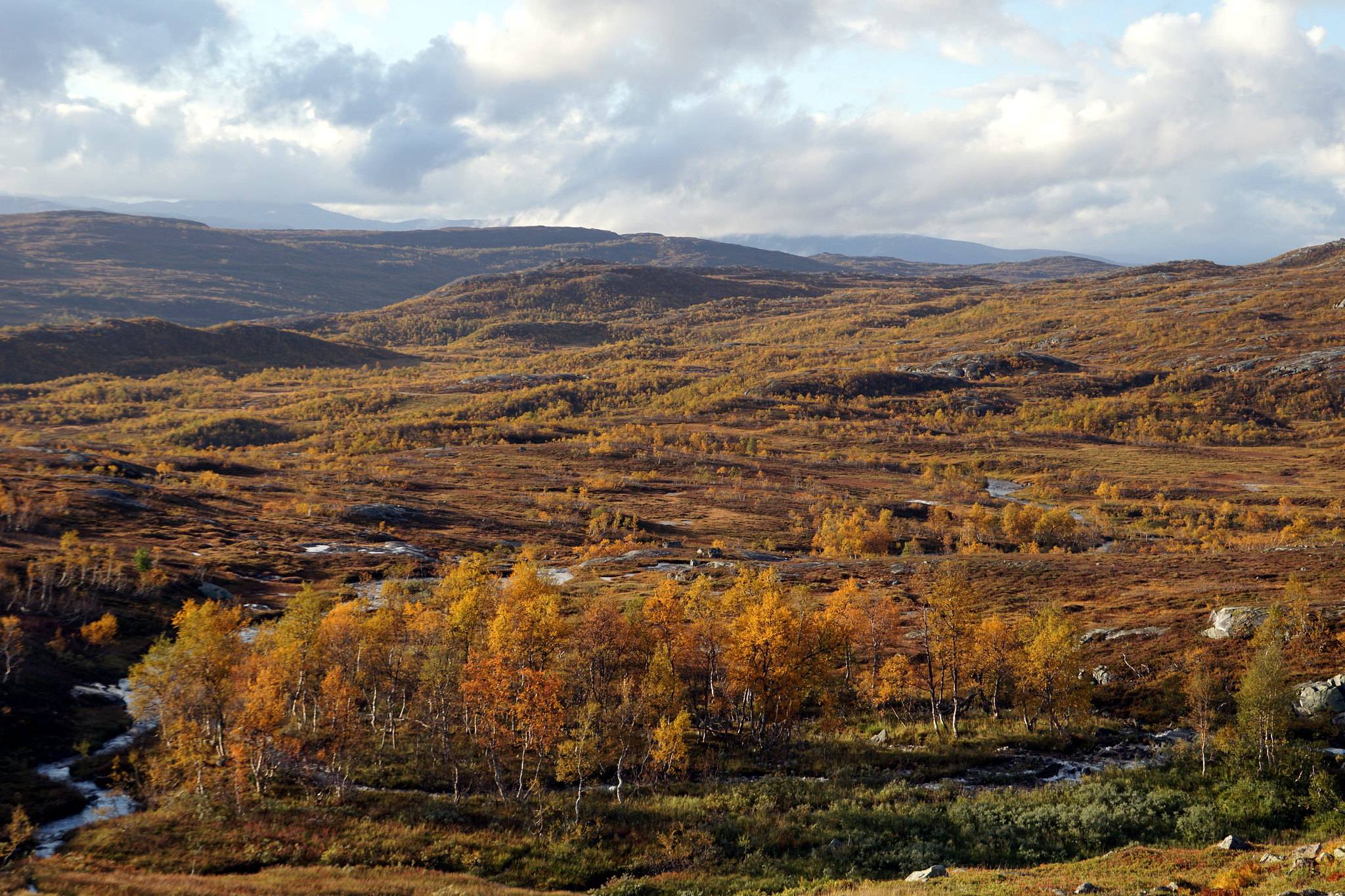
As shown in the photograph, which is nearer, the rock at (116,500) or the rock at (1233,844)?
the rock at (1233,844)

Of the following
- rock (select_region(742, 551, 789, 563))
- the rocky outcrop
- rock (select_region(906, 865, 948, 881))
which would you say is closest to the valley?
the rocky outcrop

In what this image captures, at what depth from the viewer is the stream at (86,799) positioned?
3572 centimetres

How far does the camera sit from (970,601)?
173 feet

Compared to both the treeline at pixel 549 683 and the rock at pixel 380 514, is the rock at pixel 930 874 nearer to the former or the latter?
the treeline at pixel 549 683

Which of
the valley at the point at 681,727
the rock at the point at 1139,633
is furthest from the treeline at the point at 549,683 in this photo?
the rock at the point at 1139,633

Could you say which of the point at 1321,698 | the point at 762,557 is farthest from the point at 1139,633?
the point at 762,557

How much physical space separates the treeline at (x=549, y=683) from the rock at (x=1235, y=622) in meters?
14.0

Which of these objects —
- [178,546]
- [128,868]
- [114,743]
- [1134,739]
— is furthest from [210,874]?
[178,546]

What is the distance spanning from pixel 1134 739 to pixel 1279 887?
27.3 metres

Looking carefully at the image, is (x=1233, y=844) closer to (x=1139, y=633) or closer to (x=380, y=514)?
(x=1139, y=633)

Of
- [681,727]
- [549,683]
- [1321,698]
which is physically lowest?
[681,727]

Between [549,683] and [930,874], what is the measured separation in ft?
70.7

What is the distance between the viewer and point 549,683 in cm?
4097

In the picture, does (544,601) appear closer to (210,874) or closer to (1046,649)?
(210,874)
